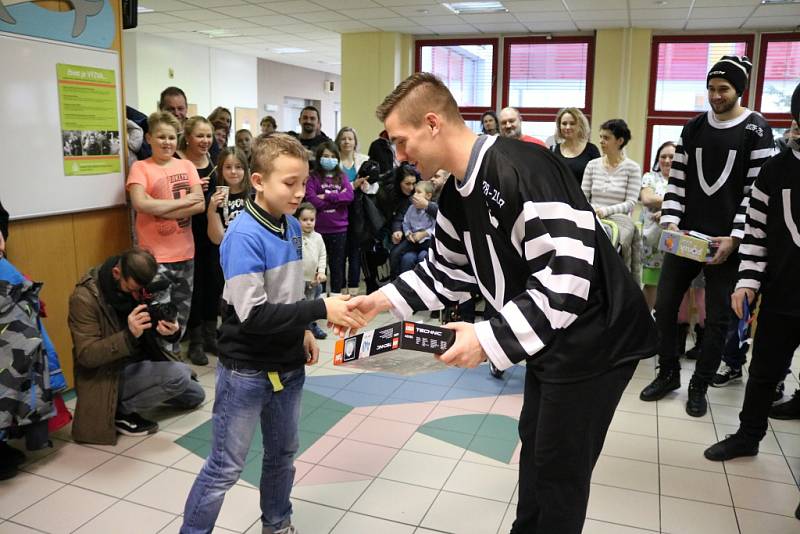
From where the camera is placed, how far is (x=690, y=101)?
30.2ft

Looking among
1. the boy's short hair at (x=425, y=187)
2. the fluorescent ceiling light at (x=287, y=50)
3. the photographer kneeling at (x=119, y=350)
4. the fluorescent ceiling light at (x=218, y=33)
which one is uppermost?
the fluorescent ceiling light at (x=287, y=50)

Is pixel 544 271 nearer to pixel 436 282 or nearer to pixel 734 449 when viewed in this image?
pixel 436 282

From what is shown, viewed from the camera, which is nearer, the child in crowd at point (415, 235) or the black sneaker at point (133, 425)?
the black sneaker at point (133, 425)

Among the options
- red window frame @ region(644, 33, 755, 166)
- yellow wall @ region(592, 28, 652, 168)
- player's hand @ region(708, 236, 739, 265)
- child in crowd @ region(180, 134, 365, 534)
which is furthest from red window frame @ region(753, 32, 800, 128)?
child in crowd @ region(180, 134, 365, 534)

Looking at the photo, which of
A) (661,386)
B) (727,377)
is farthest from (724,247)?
(727,377)

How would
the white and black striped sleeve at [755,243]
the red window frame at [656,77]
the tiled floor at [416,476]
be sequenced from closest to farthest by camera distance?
1. the tiled floor at [416,476]
2. the white and black striped sleeve at [755,243]
3. the red window frame at [656,77]

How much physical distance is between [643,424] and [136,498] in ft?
8.56

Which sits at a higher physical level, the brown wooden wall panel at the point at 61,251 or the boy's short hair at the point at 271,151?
Answer: the boy's short hair at the point at 271,151

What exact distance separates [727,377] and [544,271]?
342 centimetres

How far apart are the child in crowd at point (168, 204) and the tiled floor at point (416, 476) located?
32.2 inches

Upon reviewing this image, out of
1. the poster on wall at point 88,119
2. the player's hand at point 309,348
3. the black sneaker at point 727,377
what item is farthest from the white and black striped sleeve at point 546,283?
the black sneaker at point 727,377

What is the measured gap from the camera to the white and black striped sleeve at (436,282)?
1978 millimetres

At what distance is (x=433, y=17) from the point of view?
8758 millimetres

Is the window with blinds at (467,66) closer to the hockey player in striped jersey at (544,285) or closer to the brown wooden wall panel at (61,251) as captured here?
the brown wooden wall panel at (61,251)
